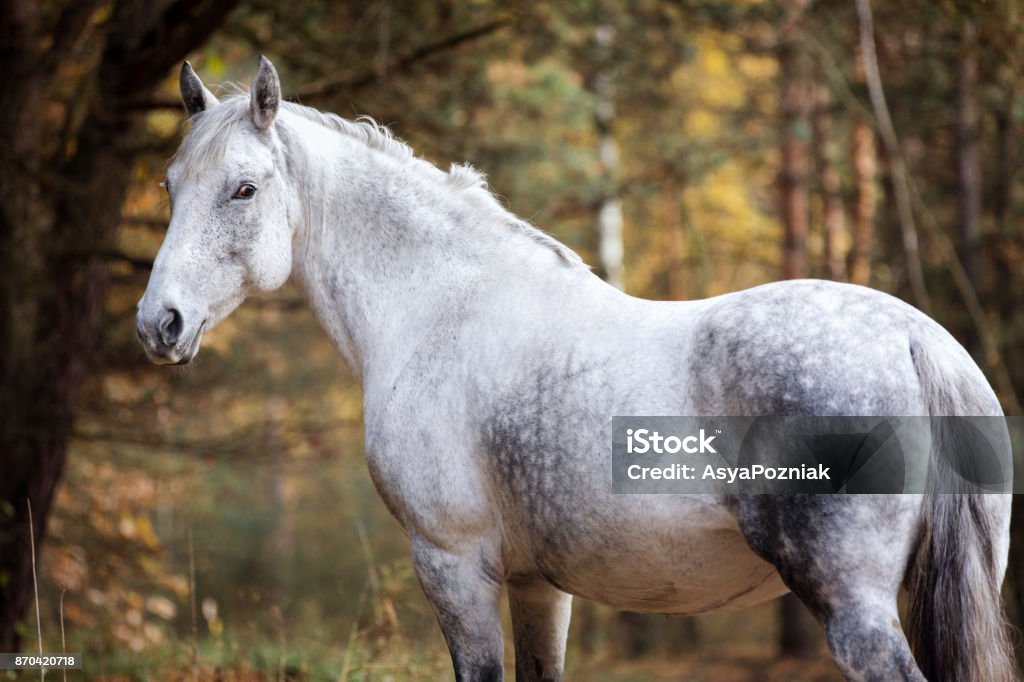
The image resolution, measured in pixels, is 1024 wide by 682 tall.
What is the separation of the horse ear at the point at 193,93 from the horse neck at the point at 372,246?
0.47 meters

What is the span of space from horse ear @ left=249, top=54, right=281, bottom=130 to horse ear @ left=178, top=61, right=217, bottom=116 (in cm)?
40

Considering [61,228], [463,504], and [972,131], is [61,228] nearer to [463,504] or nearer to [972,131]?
[463,504]

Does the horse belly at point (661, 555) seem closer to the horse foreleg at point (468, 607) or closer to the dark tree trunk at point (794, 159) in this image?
the horse foreleg at point (468, 607)

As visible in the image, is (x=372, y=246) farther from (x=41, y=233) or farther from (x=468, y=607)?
(x=41, y=233)

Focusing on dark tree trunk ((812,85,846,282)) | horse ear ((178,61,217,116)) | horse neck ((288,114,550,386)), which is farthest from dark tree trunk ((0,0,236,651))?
dark tree trunk ((812,85,846,282))

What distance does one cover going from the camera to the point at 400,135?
22.9 feet

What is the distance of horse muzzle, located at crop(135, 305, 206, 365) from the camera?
333 centimetres

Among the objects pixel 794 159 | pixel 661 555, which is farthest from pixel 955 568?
pixel 794 159

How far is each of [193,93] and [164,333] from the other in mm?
1197

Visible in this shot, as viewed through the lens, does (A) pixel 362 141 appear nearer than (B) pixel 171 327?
No

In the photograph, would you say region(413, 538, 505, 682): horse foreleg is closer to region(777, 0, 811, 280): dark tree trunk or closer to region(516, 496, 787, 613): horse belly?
region(516, 496, 787, 613): horse belly

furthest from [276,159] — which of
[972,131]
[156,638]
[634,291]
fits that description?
[634,291]

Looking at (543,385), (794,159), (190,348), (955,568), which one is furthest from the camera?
(794,159)

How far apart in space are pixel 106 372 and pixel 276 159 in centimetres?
542
